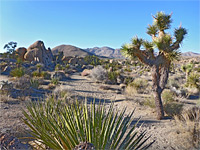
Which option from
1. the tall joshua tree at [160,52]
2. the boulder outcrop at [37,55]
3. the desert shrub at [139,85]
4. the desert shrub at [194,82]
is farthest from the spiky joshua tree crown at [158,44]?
the boulder outcrop at [37,55]

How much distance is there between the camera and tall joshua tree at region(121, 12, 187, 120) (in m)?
5.88

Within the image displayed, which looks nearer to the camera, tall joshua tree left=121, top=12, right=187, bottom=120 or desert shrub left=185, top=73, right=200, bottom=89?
tall joshua tree left=121, top=12, right=187, bottom=120

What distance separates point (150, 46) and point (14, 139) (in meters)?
5.65

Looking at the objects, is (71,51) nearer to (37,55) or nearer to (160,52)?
(37,55)

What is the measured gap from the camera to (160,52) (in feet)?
20.2

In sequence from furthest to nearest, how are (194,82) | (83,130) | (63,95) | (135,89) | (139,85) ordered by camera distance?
1. (194,82)
2. (139,85)
3. (135,89)
4. (63,95)
5. (83,130)

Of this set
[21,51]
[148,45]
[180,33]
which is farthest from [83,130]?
[21,51]

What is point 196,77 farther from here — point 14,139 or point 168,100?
point 14,139

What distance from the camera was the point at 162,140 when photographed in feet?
14.5

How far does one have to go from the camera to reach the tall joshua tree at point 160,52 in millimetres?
5883

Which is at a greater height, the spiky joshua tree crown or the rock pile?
the rock pile

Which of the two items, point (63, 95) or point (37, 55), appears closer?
point (63, 95)

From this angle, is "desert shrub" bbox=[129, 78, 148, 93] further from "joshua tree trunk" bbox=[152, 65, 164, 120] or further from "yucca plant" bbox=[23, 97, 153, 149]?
"yucca plant" bbox=[23, 97, 153, 149]

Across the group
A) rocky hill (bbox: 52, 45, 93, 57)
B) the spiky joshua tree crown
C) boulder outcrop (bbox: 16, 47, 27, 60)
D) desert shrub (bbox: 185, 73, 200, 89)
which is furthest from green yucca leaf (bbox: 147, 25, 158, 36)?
rocky hill (bbox: 52, 45, 93, 57)
